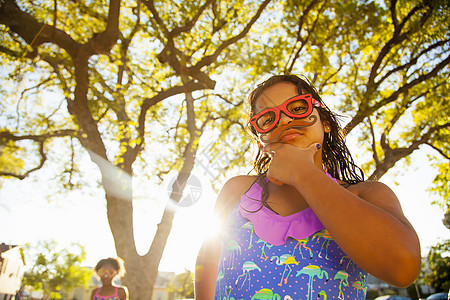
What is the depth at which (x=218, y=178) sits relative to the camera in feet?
33.3

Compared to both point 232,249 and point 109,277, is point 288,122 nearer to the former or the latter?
point 232,249

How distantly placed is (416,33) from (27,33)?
866 cm

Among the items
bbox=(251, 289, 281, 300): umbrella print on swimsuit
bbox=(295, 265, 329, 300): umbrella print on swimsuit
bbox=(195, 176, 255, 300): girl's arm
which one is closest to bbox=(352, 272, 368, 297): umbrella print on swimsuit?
bbox=(295, 265, 329, 300): umbrella print on swimsuit

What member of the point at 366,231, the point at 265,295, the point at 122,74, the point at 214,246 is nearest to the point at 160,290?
the point at 122,74

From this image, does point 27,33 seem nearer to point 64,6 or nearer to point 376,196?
point 64,6

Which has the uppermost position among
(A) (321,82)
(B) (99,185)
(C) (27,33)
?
(A) (321,82)

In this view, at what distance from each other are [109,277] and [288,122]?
6.18m

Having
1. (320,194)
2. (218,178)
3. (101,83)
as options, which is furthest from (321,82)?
(320,194)

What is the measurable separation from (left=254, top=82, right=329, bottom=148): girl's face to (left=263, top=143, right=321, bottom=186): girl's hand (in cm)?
11

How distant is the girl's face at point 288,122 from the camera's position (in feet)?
3.63

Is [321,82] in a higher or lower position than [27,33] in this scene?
higher

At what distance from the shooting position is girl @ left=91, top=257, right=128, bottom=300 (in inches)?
236

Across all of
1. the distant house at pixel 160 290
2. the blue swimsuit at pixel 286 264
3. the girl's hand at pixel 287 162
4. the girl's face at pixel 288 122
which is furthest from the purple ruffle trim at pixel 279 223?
the distant house at pixel 160 290

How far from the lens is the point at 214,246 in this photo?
1186 mm
